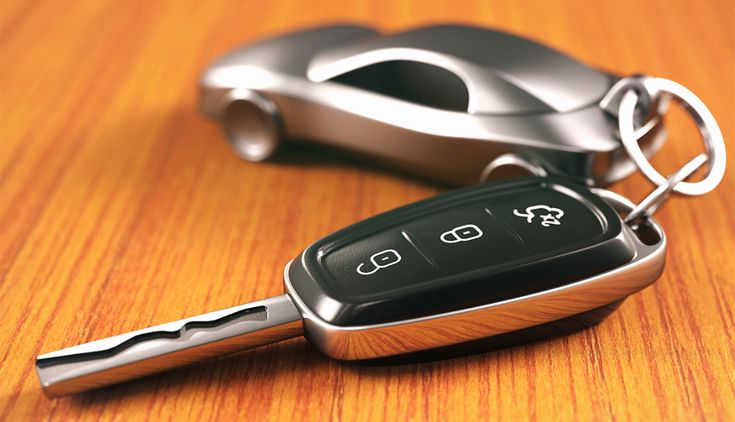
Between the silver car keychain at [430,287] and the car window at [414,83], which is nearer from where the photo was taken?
the silver car keychain at [430,287]

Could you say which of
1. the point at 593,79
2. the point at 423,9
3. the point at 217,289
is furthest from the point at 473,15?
the point at 217,289

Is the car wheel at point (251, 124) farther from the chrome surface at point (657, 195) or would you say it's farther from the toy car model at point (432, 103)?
the chrome surface at point (657, 195)

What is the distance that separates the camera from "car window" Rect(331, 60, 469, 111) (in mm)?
611

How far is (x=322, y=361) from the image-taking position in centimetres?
47

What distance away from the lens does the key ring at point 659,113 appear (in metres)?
0.51

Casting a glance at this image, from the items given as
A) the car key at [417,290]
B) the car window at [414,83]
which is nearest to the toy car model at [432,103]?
the car window at [414,83]

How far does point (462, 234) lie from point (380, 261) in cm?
5

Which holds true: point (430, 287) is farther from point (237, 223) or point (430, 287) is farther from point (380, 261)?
point (237, 223)

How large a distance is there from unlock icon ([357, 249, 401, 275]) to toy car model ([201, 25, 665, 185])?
0.51ft

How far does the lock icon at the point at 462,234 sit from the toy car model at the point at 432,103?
121 mm

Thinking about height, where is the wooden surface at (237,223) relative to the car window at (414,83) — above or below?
below

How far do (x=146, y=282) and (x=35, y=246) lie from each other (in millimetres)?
94

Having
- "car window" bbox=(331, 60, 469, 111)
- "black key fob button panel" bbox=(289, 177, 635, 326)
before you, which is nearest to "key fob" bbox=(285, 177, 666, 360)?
"black key fob button panel" bbox=(289, 177, 635, 326)

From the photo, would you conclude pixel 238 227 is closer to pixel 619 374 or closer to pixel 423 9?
pixel 619 374
